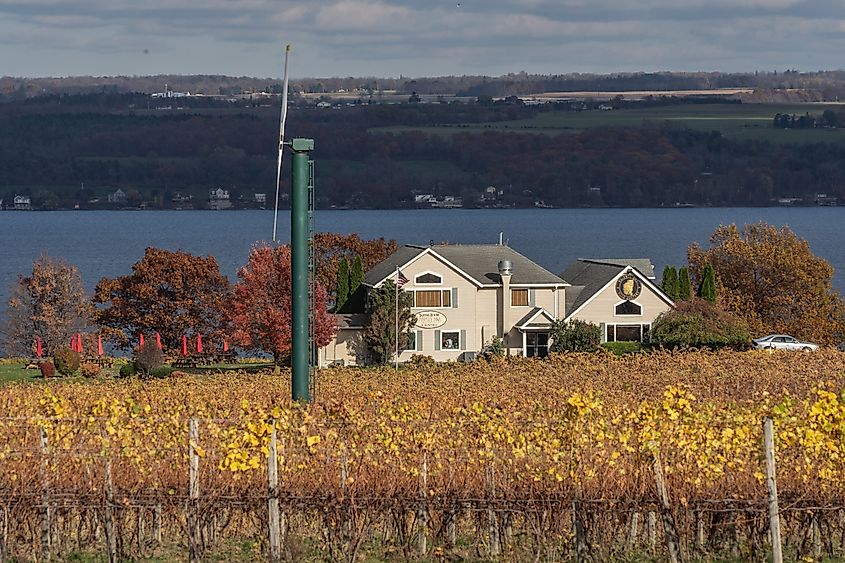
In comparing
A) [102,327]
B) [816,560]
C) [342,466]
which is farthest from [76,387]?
[102,327]

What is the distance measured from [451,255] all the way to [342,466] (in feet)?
167

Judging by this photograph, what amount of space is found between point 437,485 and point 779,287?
223 ft

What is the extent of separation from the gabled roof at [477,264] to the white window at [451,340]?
270 cm

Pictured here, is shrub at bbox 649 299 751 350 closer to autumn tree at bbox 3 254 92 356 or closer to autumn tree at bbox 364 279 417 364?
autumn tree at bbox 364 279 417 364

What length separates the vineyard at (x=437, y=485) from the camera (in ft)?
63.9

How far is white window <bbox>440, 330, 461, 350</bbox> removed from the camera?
68.1 meters

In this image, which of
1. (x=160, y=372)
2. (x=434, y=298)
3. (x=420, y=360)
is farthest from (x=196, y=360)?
(x=434, y=298)

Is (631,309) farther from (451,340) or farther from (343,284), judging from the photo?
(343,284)

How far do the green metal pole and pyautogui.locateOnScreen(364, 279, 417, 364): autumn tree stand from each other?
34654 millimetres

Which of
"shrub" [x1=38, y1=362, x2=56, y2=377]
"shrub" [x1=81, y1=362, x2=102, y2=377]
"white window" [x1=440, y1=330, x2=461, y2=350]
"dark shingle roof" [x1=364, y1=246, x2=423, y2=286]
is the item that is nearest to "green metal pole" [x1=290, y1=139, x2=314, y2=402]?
"shrub" [x1=81, y1=362, x2=102, y2=377]

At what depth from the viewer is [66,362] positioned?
188ft

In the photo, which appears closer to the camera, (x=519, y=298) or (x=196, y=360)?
(x=196, y=360)

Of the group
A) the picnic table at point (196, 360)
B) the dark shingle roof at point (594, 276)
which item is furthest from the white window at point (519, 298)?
the picnic table at point (196, 360)

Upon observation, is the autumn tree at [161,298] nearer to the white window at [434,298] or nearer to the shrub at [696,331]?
the white window at [434,298]
